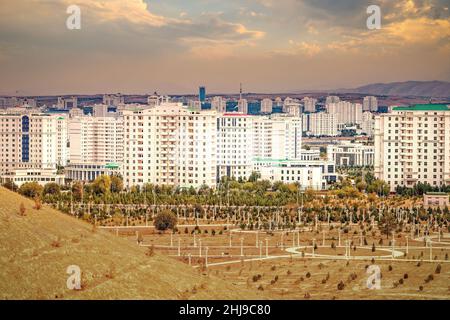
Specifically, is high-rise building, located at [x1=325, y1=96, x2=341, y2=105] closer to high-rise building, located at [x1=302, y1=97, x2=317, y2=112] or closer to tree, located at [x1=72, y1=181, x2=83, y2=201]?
high-rise building, located at [x1=302, y1=97, x2=317, y2=112]

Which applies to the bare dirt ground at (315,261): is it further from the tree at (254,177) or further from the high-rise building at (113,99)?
the high-rise building at (113,99)

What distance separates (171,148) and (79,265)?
985 inches

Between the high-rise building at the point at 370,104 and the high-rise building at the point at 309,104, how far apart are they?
194 inches

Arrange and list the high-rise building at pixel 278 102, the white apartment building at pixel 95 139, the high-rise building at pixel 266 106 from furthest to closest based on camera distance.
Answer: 1. the high-rise building at pixel 278 102
2. the high-rise building at pixel 266 106
3. the white apartment building at pixel 95 139

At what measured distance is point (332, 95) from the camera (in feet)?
332

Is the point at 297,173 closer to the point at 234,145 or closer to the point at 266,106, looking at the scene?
the point at 234,145

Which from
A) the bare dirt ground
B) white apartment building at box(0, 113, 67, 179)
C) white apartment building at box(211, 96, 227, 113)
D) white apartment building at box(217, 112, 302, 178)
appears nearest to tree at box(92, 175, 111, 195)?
white apartment building at box(217, 112, 302, 178)

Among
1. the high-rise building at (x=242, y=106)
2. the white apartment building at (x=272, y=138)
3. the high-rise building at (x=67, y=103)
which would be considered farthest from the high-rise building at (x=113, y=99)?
the white apartment building at (x=272, y=138)

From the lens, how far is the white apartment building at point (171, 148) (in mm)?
30469

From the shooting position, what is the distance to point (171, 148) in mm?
30469

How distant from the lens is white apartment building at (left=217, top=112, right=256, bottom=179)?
3622cm

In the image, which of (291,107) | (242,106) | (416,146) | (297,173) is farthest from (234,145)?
(291,107)

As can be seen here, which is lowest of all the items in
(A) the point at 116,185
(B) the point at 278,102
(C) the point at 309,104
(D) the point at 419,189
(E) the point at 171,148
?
(D) the point at 419,189

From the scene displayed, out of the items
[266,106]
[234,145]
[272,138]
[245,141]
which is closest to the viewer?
[234,145]
